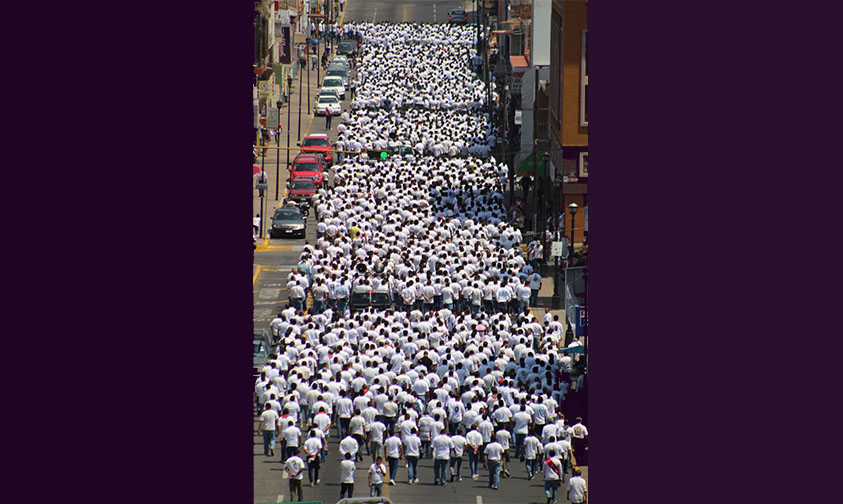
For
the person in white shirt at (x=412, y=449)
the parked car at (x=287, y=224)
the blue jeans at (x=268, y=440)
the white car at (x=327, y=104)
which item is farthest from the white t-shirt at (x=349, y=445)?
the white car at (x=327, y=104)

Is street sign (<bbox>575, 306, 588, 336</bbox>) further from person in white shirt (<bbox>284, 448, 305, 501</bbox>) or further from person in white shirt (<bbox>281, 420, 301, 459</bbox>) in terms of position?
person in white shirt (<bbox>284, 448, 305, 501</bbox>)

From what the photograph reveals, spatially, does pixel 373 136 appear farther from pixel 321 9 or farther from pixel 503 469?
pixel 321 9

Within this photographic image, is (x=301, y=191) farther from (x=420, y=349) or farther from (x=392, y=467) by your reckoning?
(x=392, y=467)

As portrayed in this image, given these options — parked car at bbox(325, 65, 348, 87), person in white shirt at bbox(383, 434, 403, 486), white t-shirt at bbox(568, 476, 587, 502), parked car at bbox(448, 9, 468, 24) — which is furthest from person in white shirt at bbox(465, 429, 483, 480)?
parked car at bbox(448, 9, 468, 24)

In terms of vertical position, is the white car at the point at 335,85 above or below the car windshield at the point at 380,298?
above

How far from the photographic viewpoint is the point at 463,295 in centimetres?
4341

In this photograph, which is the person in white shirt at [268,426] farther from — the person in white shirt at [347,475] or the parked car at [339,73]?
the parked car at [339,73]

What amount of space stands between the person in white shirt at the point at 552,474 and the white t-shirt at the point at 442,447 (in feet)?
5.84

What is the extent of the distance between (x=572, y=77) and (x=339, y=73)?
42722 mm

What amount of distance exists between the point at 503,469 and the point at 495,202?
21849 mm

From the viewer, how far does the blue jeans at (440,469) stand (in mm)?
31500

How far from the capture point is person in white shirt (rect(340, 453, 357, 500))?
29188 millimetres

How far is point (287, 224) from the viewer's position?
5650cm

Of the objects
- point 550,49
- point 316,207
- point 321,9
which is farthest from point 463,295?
point 321,9
